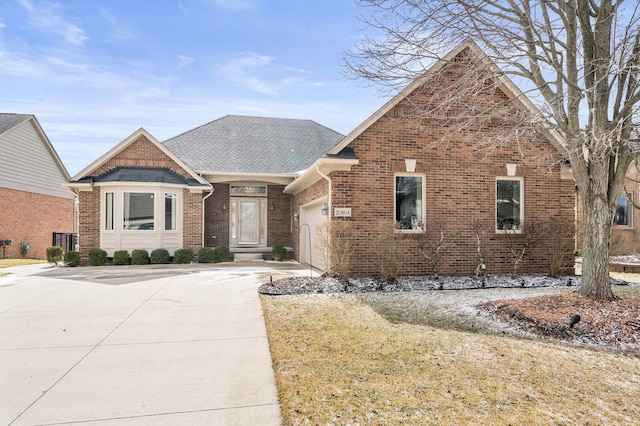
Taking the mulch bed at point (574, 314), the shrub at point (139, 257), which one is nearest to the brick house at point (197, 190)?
the shrub at point (139, 257)

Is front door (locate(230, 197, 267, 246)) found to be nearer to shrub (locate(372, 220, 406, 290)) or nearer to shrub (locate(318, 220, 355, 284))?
shrub (locate(318, 220, 355, 284))

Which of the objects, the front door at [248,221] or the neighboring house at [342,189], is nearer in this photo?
the neighboring house at [342,189]

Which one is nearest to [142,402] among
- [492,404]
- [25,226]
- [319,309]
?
Result: [492,404]

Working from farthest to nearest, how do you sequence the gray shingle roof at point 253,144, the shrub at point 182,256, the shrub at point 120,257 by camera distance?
the gray shingle roof at point 253,144 → the shrub at point 182,256 → the shrub at point 120,257

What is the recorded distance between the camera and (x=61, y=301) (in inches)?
289

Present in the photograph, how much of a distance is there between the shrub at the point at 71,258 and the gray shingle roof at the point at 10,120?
A: 30.6 feet

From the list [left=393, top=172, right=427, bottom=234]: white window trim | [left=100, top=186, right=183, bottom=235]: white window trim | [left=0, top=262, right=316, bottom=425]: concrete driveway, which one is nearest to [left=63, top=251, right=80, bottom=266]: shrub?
[left=100, top=186, right=183, bottom=235]: white window trim

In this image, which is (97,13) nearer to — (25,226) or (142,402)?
(142,402)

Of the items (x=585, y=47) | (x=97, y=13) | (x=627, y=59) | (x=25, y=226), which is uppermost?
(x=97, y=13)

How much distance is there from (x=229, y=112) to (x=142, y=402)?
1838cm

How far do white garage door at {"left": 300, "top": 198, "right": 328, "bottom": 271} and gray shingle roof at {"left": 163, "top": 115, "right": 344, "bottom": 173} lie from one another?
2673 millimetres

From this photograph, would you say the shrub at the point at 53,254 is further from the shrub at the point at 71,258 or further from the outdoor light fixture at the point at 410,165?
the outdoor light fixture at the point at 410,165

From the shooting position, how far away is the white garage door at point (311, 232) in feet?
38.2

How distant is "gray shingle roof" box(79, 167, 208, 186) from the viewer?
46.0 ft
